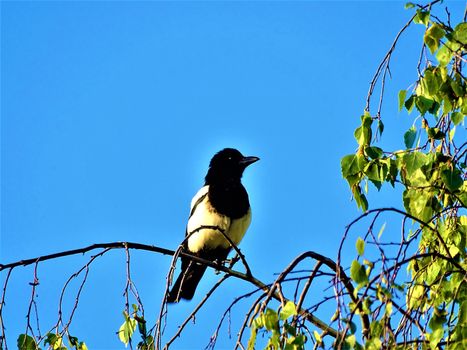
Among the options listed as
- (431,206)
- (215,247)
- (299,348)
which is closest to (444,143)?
(431,206)

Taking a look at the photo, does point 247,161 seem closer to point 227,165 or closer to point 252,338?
point 227,165

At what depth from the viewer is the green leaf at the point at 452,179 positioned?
321 centimetres

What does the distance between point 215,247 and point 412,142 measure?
10.7 ft

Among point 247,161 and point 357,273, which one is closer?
point 357,273

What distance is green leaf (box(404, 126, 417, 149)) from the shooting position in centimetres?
Answer: 338

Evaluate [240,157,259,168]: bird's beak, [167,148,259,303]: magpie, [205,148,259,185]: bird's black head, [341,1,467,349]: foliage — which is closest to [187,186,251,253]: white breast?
[167,148,259,303]: magpie

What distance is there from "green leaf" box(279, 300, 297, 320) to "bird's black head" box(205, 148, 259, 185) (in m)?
3.94

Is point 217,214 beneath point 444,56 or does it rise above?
above

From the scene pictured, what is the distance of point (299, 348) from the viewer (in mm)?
2611

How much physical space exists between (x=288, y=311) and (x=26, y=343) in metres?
1.21

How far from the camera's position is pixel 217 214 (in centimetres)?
625

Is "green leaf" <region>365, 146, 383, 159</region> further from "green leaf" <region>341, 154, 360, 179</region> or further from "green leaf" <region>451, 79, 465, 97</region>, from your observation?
"green leaf" <region>451, 79, 465, 97</region>

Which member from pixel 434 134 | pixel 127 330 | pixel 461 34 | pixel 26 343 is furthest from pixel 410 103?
pixel 26 343

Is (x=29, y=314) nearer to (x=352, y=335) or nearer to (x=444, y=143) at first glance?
(x=352, y=335)
